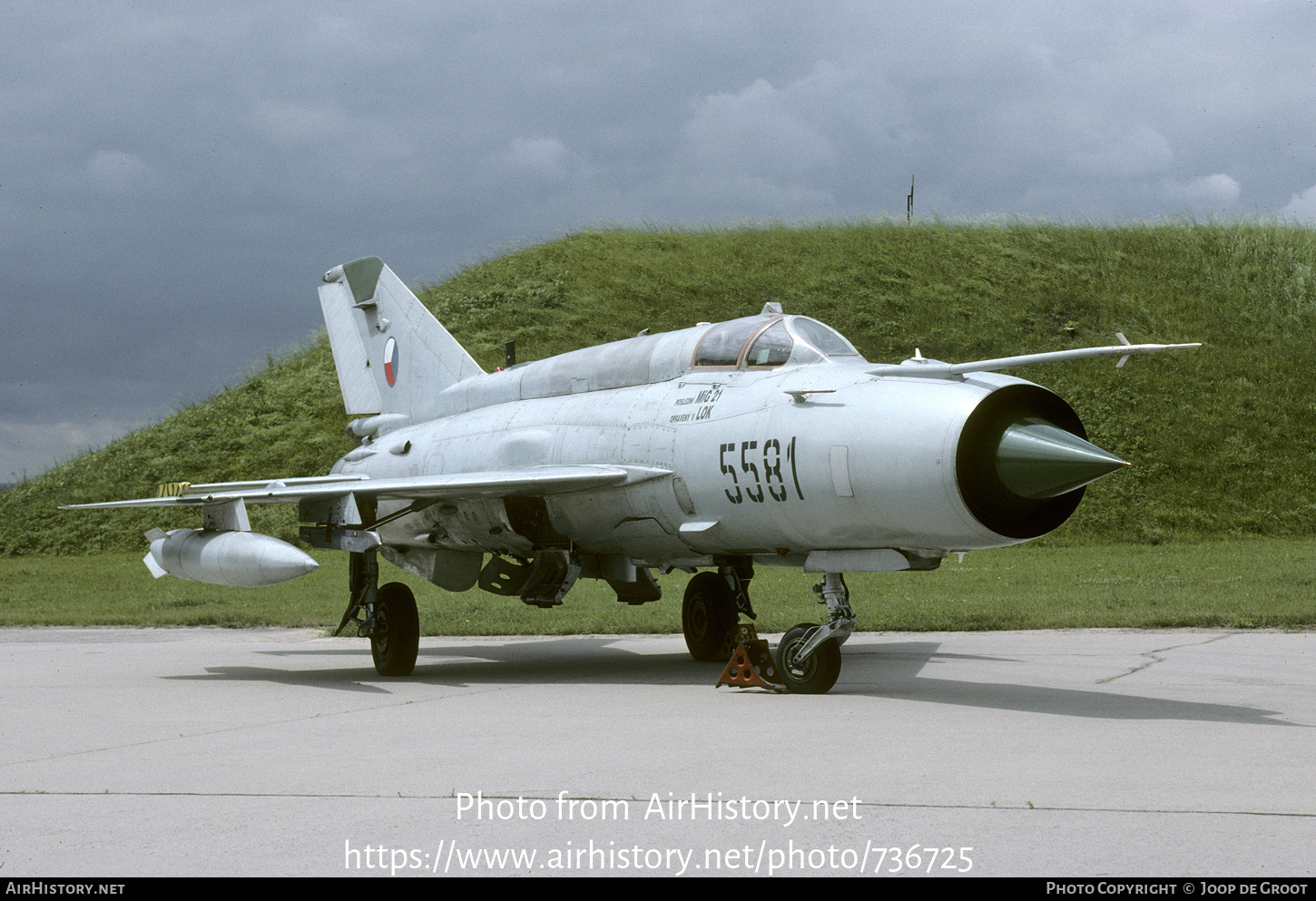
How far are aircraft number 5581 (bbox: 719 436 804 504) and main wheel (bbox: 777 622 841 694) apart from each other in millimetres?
1114

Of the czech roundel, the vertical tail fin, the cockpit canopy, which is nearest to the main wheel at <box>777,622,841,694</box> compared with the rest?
the cockpit canopy

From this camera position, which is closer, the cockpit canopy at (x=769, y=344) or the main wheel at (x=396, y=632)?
the cockpit canopy at (x=769, y=344)

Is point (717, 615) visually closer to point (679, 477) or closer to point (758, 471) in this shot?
point (679, 477)

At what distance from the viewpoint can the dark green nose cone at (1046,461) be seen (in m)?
7.93

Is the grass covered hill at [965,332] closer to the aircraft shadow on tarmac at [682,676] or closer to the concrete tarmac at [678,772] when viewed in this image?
the aircraft shadow on tarmac at [682,676]

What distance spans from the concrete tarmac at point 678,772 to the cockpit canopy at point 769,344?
2.79 m

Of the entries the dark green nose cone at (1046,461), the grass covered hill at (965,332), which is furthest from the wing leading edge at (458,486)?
the grass covered hill at (965,332)

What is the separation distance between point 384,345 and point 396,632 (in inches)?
197

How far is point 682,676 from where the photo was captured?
37.7ft

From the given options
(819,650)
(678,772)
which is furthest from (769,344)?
(678,772)

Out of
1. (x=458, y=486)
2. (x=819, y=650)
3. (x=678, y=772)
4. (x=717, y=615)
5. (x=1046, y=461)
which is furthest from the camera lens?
(x=717, y=615)

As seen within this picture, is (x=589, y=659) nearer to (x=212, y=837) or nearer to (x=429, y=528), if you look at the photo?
(x=429, y=528)

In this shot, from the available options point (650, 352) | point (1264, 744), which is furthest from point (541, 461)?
point (1264, 744)

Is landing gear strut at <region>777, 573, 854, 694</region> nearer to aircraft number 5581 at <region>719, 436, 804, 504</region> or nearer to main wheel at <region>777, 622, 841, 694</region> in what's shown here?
main wheel at <region>777, 622, 841, 694</region>
